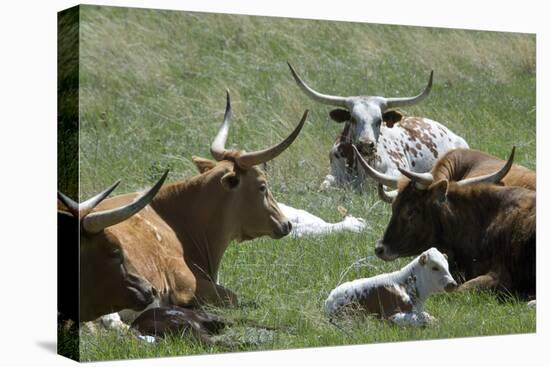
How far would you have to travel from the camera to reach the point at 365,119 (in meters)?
10.4

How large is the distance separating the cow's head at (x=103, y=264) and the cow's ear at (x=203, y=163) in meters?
1.03

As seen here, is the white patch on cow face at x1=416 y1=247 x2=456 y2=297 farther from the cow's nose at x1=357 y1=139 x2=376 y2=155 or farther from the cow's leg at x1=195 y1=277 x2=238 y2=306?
the cow's nose at x1=357 y1=139 x2=376 y2=155

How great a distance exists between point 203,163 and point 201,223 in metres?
0.42

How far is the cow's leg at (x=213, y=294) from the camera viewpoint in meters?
8.73

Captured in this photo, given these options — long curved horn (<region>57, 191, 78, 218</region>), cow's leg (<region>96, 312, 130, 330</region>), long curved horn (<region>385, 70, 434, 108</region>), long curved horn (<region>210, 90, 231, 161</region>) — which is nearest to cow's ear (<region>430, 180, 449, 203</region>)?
long curved horn (<region>385, 70, 434, 108</region>)

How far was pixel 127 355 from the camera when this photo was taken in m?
8.28

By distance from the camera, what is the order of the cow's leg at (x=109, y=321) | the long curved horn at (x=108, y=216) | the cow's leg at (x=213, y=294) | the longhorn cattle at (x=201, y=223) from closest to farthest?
the long curved horn at (x=108, y=216) → the cow's leg at (x=109, y=321) → the longhorn cattle at (x=201, y=223) → the cow's leg at (x=213, y=294)

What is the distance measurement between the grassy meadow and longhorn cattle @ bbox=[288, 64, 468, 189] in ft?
0.27

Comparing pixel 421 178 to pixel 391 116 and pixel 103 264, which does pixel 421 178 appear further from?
pixel 103 264

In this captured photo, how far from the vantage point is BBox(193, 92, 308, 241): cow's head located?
8953 mm

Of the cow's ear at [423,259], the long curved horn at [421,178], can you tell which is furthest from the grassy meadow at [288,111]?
the cow's ear at [423,259]

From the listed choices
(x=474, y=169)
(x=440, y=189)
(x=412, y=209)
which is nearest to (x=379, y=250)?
(x=412, y=209)

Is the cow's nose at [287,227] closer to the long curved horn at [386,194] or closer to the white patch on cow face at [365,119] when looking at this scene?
the long curved horn at [386,194]

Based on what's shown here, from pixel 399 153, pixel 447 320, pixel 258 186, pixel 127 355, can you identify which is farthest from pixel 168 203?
pixel 399 153
